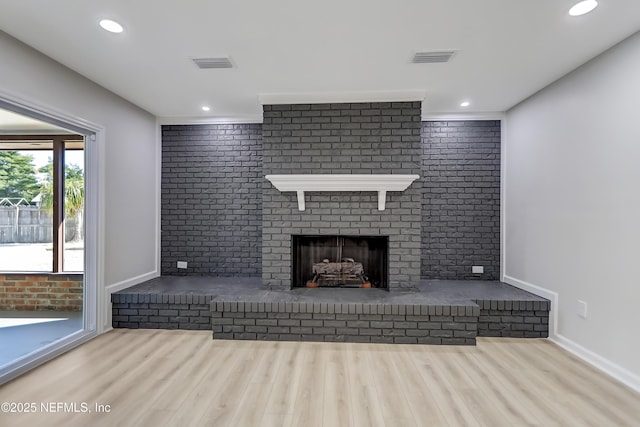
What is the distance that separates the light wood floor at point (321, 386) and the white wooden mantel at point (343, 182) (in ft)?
5.12

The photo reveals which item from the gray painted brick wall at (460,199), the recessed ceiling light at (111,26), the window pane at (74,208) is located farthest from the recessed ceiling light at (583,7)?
the window pane at (74,208)

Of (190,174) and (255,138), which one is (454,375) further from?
(190,174)

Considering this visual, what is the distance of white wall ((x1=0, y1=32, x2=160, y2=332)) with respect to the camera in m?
2.26

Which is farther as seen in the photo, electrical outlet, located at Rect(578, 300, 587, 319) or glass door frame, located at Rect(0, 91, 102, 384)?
glass door frame, located at Rect(0, 91, 102, 384)

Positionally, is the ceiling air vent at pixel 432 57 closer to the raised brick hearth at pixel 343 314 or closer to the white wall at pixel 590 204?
the white wall at pixel 590 204

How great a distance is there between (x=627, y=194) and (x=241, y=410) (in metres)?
3.07

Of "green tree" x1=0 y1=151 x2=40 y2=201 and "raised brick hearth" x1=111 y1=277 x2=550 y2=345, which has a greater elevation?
"green tree" x1=0 y1=151 x2=40 y2=201

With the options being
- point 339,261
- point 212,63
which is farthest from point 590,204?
point 212,63

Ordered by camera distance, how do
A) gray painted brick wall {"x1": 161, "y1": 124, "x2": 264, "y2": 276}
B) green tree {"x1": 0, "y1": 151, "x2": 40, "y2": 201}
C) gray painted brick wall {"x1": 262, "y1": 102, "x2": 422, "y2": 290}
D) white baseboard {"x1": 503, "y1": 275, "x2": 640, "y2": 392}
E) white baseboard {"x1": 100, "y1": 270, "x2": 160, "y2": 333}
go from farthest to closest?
1. gray painted brick wall {"x1": 161, "y1": 124, "x2": 264, "y2": 276}
2. gray painted brick wall {"x1": 262, "y1": 102, "x2": 422, "y2": 290}
3. white baseboard {"x1": 100, "y1": 270, "x2": 160, "y2": 333}
4. green tree {"x1": 0, "y1": 151, "x2": 40, "y2": 201}
5. white baseboard {"x1": 503, "y1": 275, "x2": 640, "y2": 392}

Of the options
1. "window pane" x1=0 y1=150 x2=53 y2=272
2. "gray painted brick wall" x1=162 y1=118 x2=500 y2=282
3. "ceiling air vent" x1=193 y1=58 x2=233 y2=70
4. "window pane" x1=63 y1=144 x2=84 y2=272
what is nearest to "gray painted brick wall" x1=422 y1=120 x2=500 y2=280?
"gray painted brick wall" x1=162 y1=118 x2=500 y2=282

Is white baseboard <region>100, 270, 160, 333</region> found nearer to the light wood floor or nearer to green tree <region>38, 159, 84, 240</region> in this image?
the light wood floor

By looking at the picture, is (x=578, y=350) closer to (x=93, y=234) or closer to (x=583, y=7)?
(x=583, y=7)

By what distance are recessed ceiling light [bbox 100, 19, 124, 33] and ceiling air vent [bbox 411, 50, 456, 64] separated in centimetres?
220

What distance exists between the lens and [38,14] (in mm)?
1900
